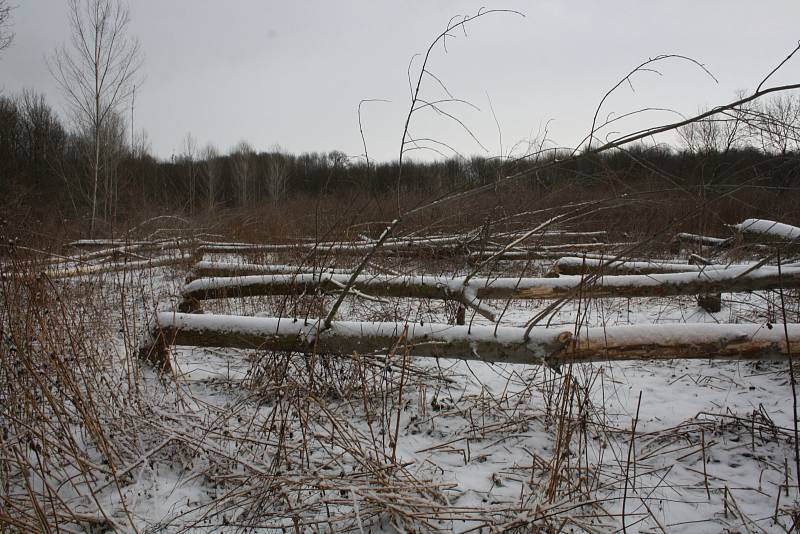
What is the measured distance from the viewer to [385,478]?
185 cm

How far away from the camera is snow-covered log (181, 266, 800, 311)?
3465 millimetres

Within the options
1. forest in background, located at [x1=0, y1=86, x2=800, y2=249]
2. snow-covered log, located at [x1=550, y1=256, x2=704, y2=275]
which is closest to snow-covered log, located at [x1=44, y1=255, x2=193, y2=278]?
forest in background, located at [x1=0, y1=86, x2=800, y2=249]

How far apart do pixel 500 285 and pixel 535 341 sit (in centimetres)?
159

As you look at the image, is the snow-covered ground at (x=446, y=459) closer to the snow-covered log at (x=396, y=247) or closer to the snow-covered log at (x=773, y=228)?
the snow-covered log at (x=773, y=228)

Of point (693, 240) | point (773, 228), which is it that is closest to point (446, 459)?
point (773, 228)

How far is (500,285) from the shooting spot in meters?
3.92

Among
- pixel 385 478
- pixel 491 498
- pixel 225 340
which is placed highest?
pixel 225 340

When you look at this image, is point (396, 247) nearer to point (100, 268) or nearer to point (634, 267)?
point (634, 267)

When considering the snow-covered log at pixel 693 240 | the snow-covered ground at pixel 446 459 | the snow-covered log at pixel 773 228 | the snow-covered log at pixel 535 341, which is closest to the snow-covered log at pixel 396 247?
the snow-covered log at pixel 535 341

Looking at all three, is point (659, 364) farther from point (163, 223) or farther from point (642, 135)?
point (163, 223)

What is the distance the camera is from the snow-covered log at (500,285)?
346 cm

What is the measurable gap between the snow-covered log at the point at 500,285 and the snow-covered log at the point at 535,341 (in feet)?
2.39

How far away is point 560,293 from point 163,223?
10582mm

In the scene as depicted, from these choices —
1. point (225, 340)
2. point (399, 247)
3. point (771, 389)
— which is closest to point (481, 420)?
point (225, 340)
